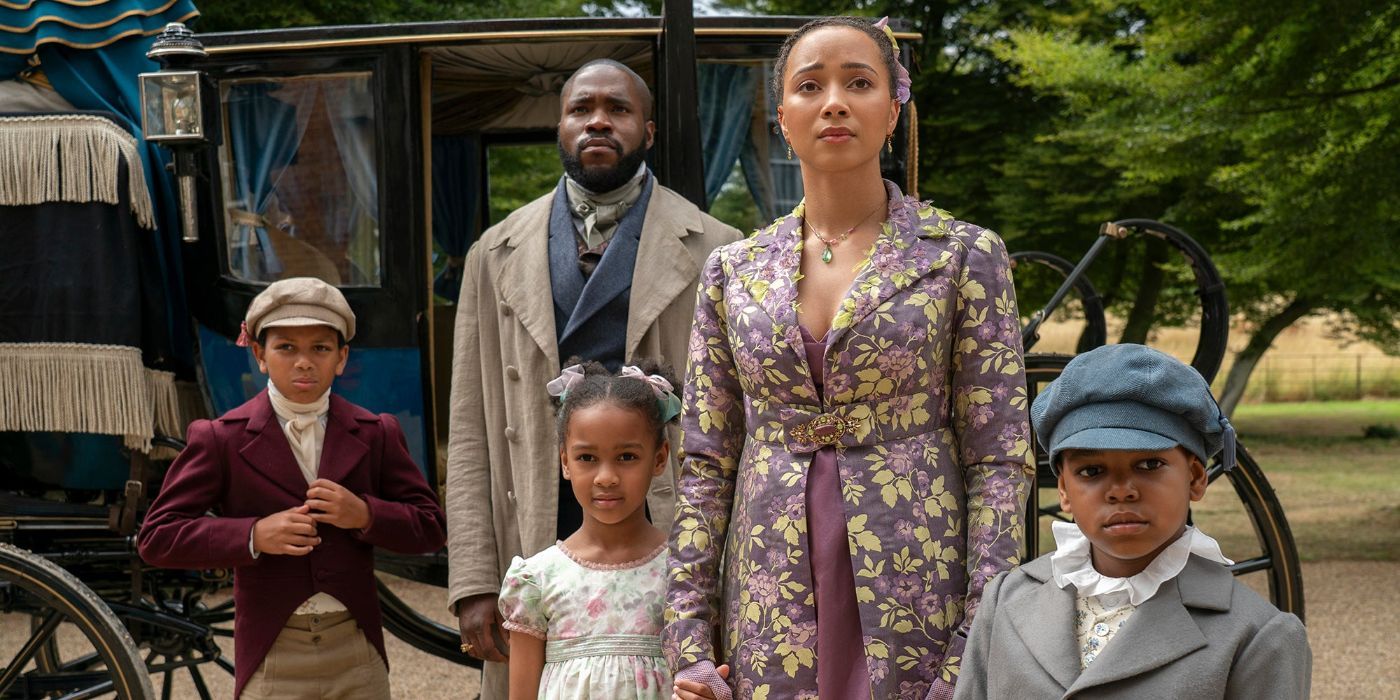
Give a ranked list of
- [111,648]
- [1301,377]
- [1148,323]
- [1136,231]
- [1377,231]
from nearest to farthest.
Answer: [111,648] → [1136,231] → [1377,231] → [1148,323] → [1301,377]

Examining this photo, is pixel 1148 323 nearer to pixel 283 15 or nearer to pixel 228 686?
pixel 283 15

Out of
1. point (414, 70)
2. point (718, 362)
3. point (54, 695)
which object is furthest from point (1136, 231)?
point (54, 695)

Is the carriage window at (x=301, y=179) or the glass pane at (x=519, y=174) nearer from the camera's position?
the carriage window at (x=301, y=179)

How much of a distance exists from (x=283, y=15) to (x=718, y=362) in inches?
306

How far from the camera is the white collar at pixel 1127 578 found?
194 centimetres

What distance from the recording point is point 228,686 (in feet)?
21.9

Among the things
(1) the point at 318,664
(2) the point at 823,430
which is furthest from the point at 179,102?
(2) the point at 823,430

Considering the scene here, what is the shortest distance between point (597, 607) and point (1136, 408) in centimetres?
111

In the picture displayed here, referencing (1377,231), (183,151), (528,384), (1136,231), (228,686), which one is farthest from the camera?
(1377,231)

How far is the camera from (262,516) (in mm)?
3242

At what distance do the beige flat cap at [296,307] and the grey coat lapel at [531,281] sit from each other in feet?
1.40

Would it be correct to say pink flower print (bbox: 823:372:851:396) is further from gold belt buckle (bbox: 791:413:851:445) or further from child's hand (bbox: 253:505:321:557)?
child's hand (bbox: 253:505:321:557)

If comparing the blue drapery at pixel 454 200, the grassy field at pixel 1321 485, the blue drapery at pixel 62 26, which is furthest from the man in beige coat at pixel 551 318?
the grassy field at pixel 1321 485

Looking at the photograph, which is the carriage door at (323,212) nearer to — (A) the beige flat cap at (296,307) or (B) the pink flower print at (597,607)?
(A) the beige flat cap at (296,307)
